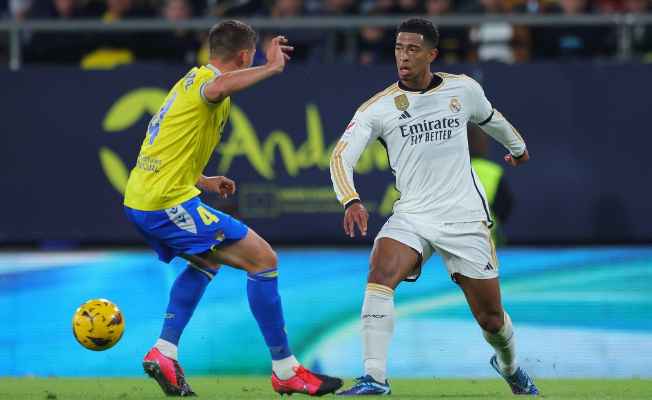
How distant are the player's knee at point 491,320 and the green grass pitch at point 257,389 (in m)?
0.42

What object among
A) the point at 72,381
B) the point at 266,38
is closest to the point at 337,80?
the point at 266,38

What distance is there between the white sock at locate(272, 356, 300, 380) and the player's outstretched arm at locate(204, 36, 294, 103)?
1.59 metres

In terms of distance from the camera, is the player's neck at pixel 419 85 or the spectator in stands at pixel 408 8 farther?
the spectator in stands at pixel 408 8

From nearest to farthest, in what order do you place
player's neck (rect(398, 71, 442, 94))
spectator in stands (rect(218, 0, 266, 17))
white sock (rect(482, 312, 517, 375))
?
player's neck (rect(398, 71, 442, 94)) → white sock (rect(482, 312, 517, 375)) → spectator in stands (rect(218, 0, 266, 17))

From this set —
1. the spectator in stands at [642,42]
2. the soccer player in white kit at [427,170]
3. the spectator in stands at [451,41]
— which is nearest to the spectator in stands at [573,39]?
the spectator in stands at [642,42]

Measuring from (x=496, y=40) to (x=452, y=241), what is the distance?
5180 mm

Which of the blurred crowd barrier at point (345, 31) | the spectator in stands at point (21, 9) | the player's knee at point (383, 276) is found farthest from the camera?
the spectator in stands at point (21, 9)

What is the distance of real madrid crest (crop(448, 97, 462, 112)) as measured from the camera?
7.82 metres

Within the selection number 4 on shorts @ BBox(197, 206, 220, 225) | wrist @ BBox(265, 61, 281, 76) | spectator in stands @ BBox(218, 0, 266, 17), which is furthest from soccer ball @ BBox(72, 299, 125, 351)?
spectator in stands @ BBox(218, 0, 266, 17)

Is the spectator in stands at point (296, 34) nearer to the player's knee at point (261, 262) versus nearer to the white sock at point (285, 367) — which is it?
the player's knee at point (261, 262)

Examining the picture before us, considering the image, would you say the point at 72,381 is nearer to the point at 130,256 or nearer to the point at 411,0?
the point at 130,256

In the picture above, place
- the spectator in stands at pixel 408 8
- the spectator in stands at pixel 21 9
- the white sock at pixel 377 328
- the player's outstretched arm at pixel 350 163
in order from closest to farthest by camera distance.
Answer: the player's outstretched arm at pixel 350 163 < the white sock at pixel 377 328 < the spectator in stands at pixel 408 8 < the spectator in stands at pixel 21 9

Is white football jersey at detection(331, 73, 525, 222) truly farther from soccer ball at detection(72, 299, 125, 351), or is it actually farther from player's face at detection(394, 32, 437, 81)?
soccer ball at detection(72, 299, 125, 351)

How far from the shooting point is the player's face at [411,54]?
25.4 feet
